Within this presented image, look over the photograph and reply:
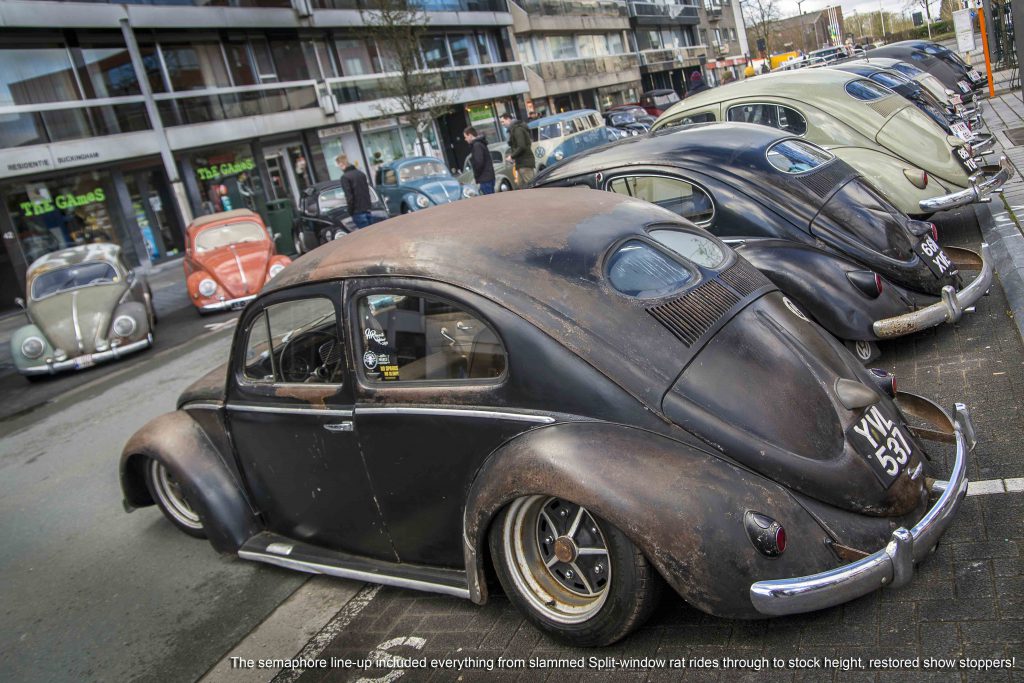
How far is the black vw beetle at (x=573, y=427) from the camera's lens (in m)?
2.68

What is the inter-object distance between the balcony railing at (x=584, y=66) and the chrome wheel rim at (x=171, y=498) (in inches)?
1690

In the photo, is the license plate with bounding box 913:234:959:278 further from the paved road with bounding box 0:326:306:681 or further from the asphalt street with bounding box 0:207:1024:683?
the paved road with bounding box 0:326:306:681

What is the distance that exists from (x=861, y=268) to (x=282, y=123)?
25448 mm

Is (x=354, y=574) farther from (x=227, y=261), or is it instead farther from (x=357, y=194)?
(x=357, y=194)

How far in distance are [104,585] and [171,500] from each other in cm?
59

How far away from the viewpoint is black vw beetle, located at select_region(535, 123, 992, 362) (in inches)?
196

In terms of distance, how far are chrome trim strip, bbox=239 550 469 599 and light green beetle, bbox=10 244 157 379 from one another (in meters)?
8.41

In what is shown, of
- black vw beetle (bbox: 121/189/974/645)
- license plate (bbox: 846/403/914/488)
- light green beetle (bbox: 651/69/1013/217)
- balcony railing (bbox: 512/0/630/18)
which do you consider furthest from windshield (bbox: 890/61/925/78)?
balcony railing (bbox: 512/0/630/18)

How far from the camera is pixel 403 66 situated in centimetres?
2861

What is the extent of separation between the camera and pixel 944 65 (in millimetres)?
18016

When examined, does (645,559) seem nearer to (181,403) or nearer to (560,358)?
(560,358)

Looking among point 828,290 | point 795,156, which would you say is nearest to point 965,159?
point 795,156

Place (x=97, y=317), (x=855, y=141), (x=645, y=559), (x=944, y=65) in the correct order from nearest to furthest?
(x=645, y=559) → (x=855, y=141) → (x=97, y=317) → (x=944, y=65)

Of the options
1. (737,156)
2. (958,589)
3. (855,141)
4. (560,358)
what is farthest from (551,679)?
(855,141)
